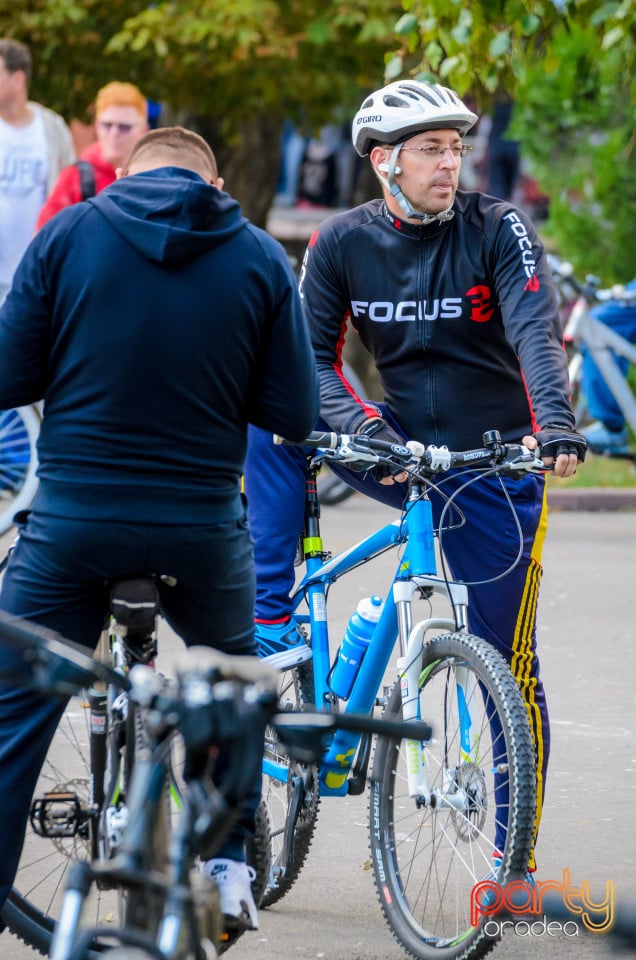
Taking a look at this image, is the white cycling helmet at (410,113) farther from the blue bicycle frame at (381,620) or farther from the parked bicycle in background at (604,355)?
the parked bicycle in background at (604,355)

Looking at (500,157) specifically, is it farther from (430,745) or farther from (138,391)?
(138,391)

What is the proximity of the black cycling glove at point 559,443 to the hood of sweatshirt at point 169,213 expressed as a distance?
94cm

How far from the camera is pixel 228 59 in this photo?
1299 centimetres

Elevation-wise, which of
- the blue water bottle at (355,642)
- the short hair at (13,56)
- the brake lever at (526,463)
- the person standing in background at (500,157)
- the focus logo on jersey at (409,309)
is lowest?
the blue water bottle at (355,642)

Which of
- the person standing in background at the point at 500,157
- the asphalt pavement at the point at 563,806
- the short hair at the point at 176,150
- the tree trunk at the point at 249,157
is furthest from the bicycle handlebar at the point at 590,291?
the person standing in background at the point at 500,157

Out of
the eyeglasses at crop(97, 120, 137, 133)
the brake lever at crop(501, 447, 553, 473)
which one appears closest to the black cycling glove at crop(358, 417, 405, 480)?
the brake lever at crop(501, 447, 553, 473)

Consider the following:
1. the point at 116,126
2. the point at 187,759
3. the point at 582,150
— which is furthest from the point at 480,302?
the point at 582,150

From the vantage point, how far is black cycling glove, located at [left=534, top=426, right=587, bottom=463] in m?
3.99

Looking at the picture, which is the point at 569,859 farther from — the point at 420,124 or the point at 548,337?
the point at 420,124

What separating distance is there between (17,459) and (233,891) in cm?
576

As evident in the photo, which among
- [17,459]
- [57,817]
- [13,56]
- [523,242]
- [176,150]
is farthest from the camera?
[13,56]

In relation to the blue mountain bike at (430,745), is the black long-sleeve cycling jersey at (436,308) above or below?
above

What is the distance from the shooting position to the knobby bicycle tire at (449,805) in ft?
12.6

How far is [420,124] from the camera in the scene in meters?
4.46
